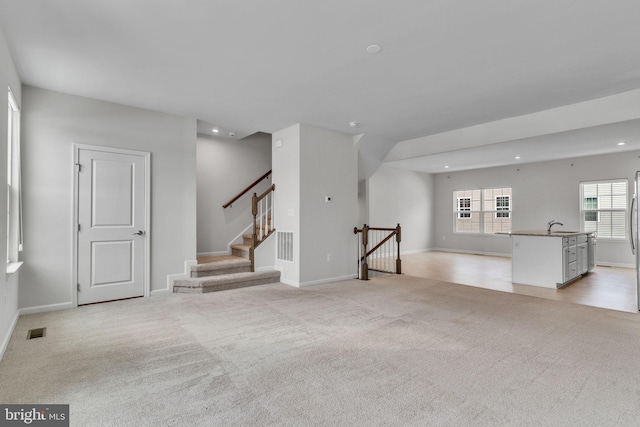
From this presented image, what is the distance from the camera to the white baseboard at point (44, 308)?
3793 mm

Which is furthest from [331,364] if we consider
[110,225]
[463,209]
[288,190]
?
[463,209]

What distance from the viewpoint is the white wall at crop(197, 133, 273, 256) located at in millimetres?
6285

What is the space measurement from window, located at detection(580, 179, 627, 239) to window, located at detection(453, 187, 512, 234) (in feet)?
5.88

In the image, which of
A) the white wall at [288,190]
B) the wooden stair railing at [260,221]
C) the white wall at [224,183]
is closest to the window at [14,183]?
the white wall at [224,183]

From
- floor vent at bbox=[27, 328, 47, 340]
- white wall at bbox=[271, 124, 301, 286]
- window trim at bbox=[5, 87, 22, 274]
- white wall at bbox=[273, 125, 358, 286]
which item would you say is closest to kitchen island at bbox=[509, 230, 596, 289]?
white wall at bbox=[273, 125, 358, 286]

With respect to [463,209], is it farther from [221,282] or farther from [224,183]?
[221,282]

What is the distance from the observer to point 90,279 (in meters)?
4.26

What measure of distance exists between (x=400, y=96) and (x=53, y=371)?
4414mm

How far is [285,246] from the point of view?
5.73m

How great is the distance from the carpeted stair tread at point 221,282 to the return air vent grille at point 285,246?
386mm

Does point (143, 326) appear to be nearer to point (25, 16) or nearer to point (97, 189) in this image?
point (97, 189)

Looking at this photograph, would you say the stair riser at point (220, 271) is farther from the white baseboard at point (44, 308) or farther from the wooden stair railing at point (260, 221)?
the white baseboard at point (44, 308)

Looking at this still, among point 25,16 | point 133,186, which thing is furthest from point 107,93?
point 25,16

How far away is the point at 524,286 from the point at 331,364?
4.58 metres
